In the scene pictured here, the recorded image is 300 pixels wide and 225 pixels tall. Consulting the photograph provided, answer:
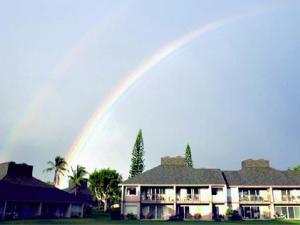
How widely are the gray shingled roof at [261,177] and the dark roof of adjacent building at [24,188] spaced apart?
81.7 ft

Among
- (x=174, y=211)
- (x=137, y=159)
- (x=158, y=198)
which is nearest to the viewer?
(x=174, y=211)

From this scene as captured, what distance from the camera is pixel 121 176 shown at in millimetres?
70375

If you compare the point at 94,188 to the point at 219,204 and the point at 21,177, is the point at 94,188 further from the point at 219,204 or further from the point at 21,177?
the point at 219,204

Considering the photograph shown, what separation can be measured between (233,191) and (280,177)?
7783 millimetres

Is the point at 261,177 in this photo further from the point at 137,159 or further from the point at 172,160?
the point at 137,159

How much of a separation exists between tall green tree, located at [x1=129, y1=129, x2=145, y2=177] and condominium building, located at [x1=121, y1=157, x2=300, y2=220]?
92.5 ft

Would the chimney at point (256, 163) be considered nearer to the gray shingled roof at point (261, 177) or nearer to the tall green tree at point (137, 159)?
the gray shingled roof at point (261, 177)

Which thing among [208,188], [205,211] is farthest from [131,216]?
[208,188]

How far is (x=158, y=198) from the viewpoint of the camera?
4656 cm

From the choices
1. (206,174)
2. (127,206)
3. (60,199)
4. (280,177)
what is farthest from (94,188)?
(280,177)

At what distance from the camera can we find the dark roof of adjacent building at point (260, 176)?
1893 inches

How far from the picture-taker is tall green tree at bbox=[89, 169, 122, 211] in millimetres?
64438

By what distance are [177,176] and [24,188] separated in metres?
21.9

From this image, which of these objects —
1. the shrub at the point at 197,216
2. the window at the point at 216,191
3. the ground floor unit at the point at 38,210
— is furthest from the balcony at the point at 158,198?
the ground floor unit at the point at 38,210
